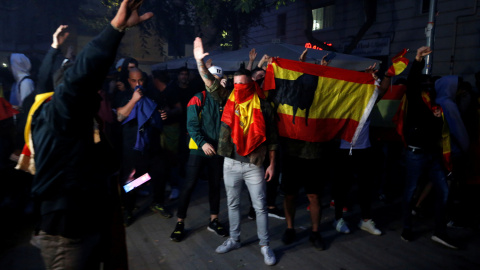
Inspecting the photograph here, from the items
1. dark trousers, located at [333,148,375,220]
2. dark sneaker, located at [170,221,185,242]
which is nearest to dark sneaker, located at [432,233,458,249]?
dark trousers, located at [333,148,375,220]

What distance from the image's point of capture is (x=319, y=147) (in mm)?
4535

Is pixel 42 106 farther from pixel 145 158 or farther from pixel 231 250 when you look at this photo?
pixel 145 158

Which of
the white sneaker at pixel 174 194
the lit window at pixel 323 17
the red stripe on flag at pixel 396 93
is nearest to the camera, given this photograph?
the red stripe on flag at pixel 396 93

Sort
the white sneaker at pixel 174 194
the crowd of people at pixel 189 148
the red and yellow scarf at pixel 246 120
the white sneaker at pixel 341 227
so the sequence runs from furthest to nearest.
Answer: the white sneaker at pixel 174 194, the white sneaker at pixel 341 227, the red and yellow scarf at pixel 246 120, the crowd of people at pixel 189 148

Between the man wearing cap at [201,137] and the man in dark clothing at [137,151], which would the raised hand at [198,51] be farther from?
the man in dark clothing at [137,151]

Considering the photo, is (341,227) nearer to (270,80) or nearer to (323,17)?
(270,80)

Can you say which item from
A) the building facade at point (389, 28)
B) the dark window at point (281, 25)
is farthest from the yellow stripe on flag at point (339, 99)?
the dark window at point (281, 25)

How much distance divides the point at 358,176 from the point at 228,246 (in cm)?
202

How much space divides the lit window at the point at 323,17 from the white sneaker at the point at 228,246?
1421cm

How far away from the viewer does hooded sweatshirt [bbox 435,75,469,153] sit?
4.67 m

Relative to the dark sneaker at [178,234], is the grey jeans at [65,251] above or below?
above

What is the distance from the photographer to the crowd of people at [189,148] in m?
2.02

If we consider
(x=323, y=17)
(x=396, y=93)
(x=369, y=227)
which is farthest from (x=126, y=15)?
(x=323, y=17)

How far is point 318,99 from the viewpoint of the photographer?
4.61 metres
